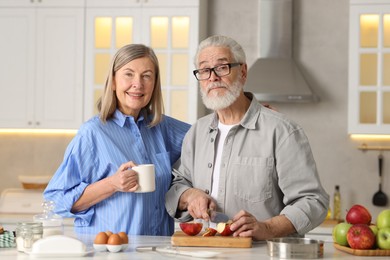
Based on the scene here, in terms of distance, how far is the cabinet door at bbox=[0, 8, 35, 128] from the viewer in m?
5.78

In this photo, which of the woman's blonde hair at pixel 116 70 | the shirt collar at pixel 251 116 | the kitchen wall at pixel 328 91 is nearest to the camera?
the shirt collar at pixel 251 116

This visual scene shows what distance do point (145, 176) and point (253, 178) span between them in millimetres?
448

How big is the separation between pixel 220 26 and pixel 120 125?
9.40 ft

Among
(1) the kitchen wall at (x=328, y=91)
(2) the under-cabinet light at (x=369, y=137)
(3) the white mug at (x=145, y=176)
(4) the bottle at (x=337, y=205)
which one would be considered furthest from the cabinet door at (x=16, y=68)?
(3) the white mug at (x=145, y=176)

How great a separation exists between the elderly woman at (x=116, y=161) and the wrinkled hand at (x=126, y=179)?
0.48 ft

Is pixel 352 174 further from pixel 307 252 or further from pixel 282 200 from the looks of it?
pixel 307 252

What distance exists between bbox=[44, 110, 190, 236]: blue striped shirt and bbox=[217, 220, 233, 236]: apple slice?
1.65ft

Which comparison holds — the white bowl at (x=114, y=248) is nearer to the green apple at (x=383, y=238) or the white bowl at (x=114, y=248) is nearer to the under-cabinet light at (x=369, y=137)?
the green apple at (x=383, y=238)

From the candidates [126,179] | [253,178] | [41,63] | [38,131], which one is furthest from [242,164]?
[38,131]

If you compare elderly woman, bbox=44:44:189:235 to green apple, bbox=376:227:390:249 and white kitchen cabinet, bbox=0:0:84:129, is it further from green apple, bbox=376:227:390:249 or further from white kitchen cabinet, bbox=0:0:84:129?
white kitchen cabinet, bbox=0:0:84:129

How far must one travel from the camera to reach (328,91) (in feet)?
19.2

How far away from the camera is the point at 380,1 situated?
5426mm

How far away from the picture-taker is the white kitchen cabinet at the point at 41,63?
572 centimetres

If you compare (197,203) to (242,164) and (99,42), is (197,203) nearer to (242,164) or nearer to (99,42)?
(242,164)
